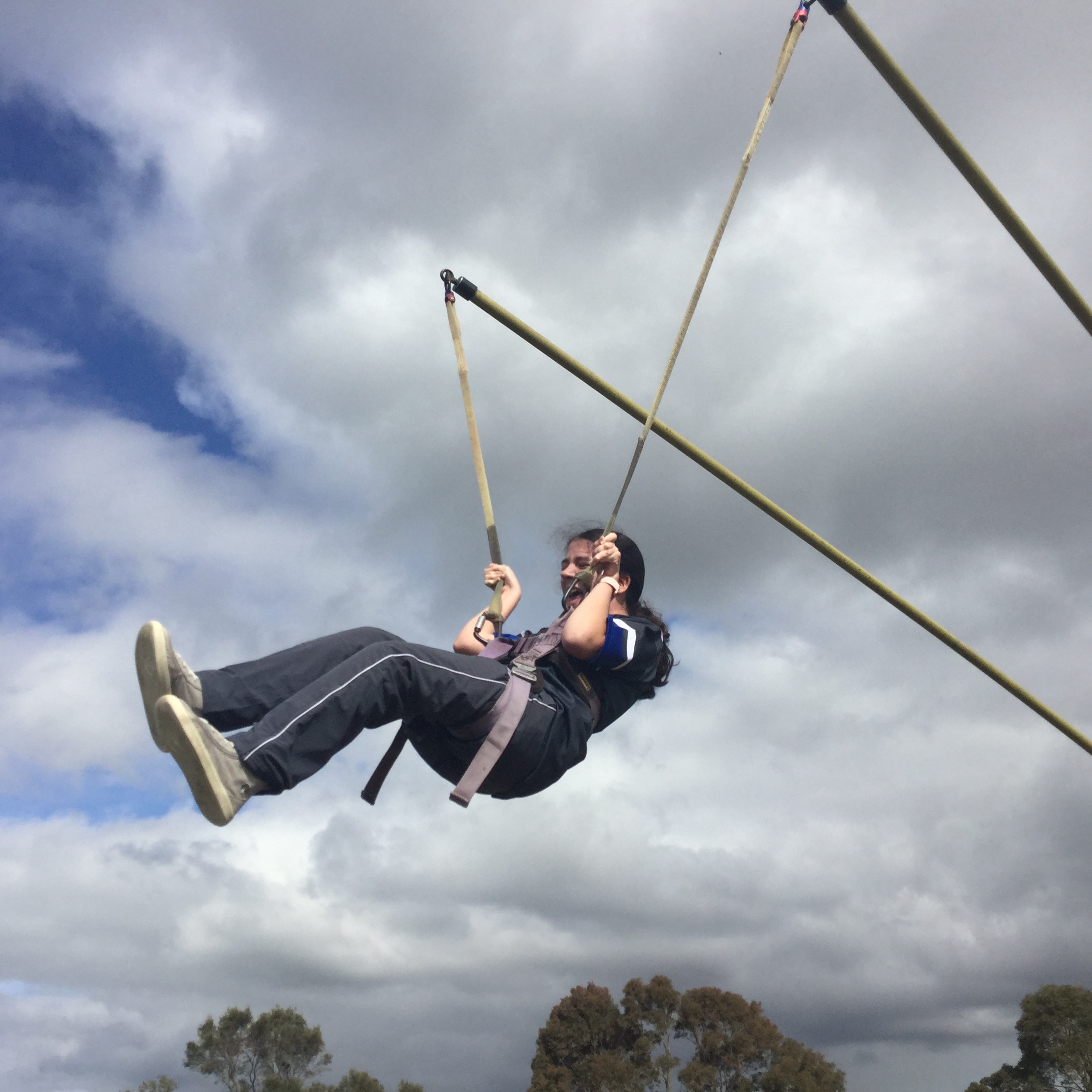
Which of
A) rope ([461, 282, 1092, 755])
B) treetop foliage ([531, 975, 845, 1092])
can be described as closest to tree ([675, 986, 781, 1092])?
treetop foliage ([531, 975, 845, 1092])

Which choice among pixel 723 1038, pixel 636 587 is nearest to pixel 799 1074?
pixel 723 1038

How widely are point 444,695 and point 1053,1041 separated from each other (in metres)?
39.0

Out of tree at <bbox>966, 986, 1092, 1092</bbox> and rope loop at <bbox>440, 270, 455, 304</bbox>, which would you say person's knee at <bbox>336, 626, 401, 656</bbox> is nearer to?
rope loop at <bbox>440, 270, 455, 304</bbox>

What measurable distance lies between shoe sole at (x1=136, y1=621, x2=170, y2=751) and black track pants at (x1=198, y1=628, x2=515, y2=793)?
0.85 feet

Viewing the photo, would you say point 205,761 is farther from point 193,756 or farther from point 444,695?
point 444,695

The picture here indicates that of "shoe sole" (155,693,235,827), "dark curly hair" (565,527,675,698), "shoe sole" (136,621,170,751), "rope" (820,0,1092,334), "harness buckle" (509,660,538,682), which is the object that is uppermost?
"rope" (820,0,1092,334)

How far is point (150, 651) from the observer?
4066 millimetres

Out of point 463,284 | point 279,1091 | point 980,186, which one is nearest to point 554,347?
point 463,284

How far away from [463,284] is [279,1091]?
37481mm

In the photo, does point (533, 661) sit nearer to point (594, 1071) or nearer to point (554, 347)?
point (554, 347)

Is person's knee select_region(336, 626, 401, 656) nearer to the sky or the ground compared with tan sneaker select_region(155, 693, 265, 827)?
nearer to the sky

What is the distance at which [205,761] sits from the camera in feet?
12.3

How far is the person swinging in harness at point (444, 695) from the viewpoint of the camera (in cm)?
395

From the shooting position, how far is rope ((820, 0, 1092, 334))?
4.96m
